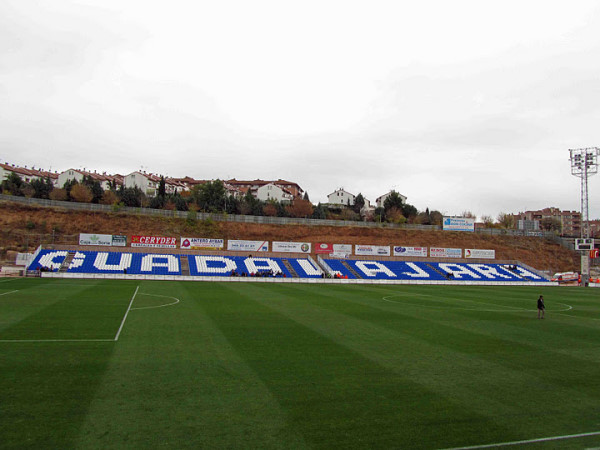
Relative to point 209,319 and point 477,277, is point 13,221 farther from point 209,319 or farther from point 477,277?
point 477,277

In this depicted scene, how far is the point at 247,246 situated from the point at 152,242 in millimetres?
12844

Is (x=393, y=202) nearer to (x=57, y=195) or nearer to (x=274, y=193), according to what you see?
(x=274, y=193)

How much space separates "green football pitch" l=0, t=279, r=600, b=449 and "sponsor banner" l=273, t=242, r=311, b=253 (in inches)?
1531

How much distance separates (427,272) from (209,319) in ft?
150

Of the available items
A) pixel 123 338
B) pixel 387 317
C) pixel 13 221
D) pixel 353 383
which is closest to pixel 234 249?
pixel 13 221

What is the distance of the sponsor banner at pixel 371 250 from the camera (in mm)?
63469

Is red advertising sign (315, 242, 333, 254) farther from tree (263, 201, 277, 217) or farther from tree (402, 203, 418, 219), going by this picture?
tree (402, 203, 418, 219)

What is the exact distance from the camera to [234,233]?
7144 centimetres

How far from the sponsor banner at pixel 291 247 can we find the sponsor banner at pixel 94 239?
2228 centimetres

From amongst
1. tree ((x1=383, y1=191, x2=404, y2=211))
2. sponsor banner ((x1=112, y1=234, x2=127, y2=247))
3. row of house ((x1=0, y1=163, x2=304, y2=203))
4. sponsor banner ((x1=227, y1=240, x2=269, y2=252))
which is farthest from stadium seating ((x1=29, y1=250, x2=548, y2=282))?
row of house ((x1=0, y1=163, x2=304, y2=203))

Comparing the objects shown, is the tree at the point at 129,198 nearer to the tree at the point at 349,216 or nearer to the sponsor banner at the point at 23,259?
the sponsor banner at the point at 23,259

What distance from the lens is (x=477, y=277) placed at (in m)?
59.0

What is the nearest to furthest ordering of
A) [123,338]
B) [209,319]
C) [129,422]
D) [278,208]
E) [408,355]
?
[129,422] → [408,355] → [123,338] → [209,319] → [278,208]

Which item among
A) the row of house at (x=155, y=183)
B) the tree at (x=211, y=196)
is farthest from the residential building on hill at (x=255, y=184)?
the tree at (x=211, y=196)
